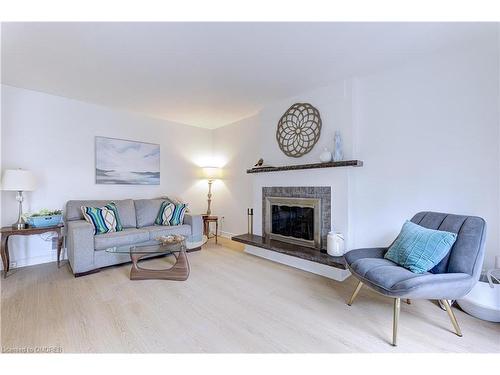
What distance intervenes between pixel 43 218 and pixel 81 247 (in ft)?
2.21

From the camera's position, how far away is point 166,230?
324 cm

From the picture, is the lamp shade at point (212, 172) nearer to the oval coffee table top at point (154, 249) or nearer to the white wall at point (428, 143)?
the oval coffee table top at point (154, 249)

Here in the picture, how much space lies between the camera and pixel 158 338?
151cm

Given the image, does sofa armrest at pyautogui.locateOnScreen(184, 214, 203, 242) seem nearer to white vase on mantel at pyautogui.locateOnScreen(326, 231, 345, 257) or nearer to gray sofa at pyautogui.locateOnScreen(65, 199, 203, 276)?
gray sofa at pyautogui.locateOnScreen(65, 199, 203, 276)

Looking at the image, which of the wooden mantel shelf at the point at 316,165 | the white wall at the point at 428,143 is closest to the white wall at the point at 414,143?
the white wall at the point at 428,143

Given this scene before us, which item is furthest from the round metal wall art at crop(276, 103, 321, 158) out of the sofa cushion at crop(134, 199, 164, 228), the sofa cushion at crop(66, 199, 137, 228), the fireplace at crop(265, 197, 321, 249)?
the sofa cushion at crop(66, 199, 137, 228)

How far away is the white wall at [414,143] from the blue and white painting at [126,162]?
2.48 m

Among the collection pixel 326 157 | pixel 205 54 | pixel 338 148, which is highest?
pixel 205 54

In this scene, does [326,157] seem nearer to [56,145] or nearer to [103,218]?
[103,218]

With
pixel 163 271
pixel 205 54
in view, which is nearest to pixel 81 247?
pixel 163 271

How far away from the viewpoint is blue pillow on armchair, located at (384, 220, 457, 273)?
5.34 ft

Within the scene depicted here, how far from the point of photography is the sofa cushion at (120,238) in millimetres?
2652
